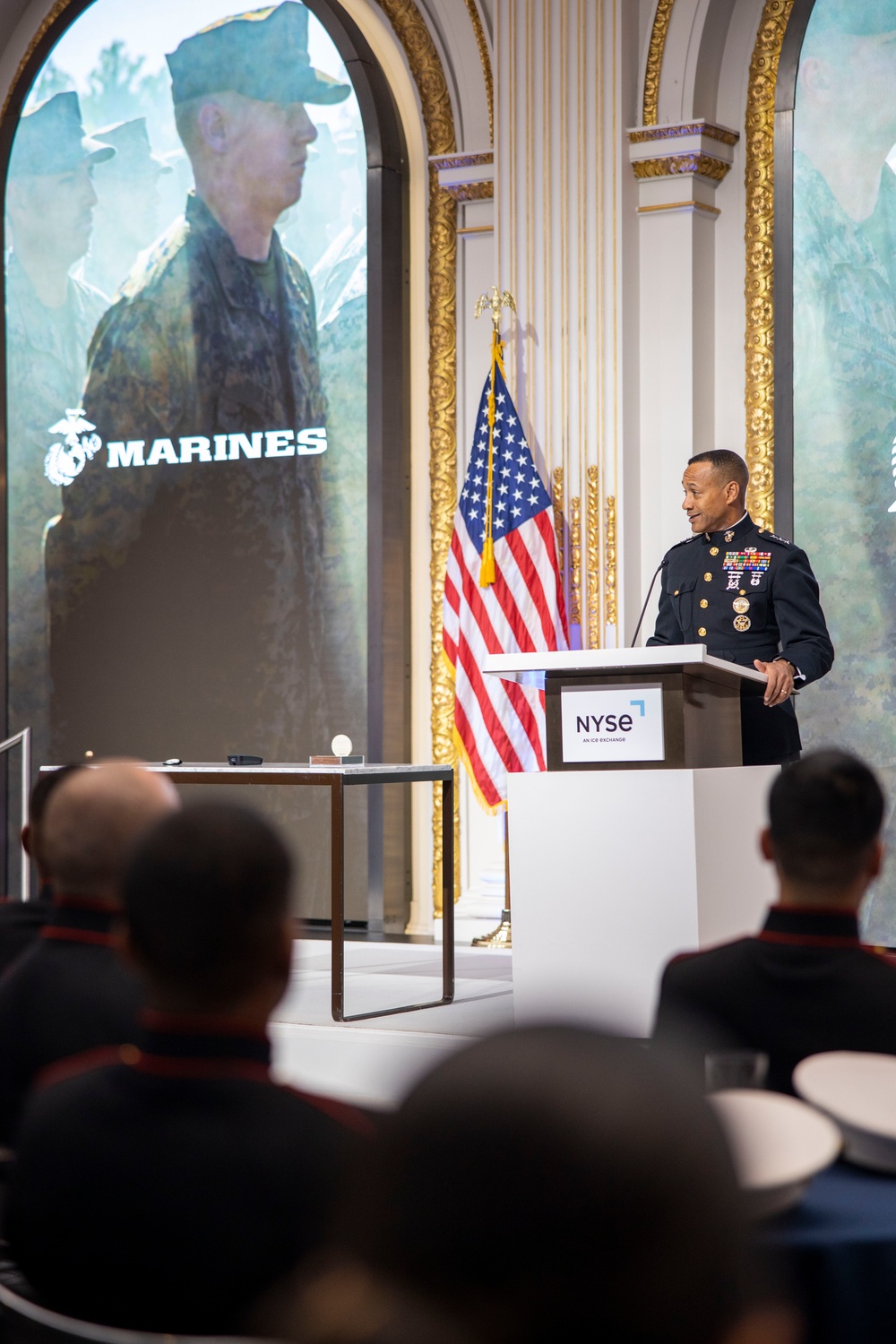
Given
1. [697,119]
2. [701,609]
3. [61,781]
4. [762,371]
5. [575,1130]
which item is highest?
[697,119]

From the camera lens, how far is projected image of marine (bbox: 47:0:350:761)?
26.2ft

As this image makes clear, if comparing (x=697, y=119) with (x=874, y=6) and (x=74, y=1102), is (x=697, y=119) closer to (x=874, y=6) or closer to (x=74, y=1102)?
(x=874, y=6)

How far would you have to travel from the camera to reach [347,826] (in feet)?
25.6

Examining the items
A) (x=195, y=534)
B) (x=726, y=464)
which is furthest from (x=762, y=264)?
(x=195, y=534)

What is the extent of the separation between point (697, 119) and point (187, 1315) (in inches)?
250

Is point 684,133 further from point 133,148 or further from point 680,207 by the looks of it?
point 133,148

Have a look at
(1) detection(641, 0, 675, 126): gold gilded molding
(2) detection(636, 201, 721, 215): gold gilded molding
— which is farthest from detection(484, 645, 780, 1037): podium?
(1) detection(641, 0, 675, 126): gold gilded molding

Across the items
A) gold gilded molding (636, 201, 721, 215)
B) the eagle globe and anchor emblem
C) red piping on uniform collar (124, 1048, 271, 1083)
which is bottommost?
red piping on uniform collar (124, 1048, 271, 1083)

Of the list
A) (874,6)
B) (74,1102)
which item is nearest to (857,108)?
(874,6)

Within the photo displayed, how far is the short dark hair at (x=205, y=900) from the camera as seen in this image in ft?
4.21

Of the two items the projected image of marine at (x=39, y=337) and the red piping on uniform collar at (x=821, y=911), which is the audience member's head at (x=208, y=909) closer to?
the red piping on uniform collar at (x=821, y=911)

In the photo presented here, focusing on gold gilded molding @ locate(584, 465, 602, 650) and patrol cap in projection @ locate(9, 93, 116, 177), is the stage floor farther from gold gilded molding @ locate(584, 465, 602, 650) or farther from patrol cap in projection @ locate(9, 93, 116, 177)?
patrol cap in projection @ locate(9, 93, 116, 177)

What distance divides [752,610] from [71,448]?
4.95 meters

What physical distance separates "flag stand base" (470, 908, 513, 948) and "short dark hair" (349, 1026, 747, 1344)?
6.13 m
